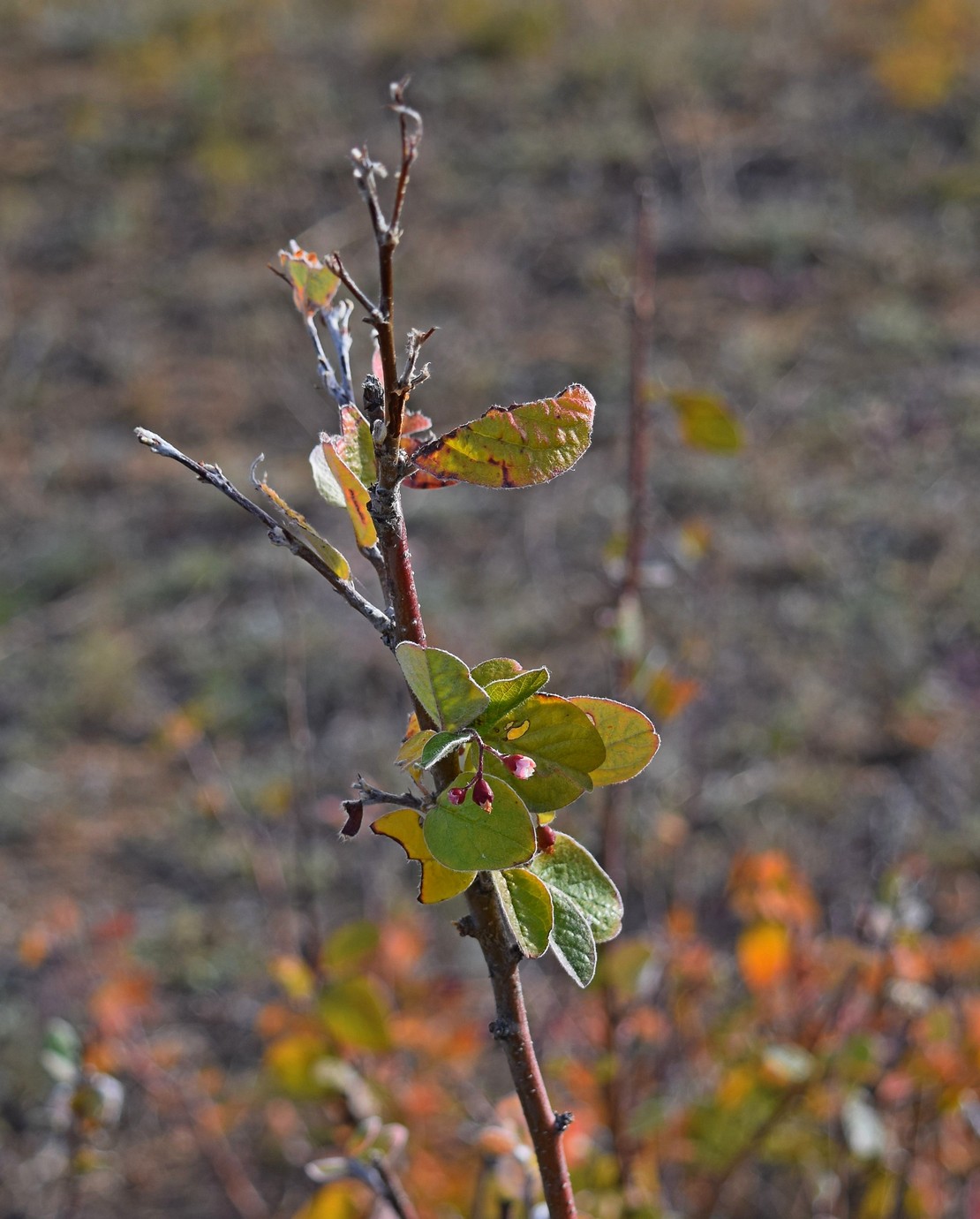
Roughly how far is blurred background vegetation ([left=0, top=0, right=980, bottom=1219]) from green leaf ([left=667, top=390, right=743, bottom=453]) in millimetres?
106

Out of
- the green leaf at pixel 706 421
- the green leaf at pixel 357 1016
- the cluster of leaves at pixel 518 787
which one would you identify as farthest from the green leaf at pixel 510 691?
the green leaf at pixel 357 1016

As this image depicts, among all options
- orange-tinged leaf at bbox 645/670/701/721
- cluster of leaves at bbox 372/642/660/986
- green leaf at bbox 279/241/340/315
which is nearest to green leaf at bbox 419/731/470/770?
cluster of leaves at bbox 372/642/660/986

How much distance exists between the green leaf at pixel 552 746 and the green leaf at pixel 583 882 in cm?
3

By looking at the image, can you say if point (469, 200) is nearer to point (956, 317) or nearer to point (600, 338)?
point (600, 338)

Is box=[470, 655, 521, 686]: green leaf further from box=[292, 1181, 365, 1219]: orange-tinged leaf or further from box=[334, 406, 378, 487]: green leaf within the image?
box=[292, 1181, 365, 1219]: orange-tinged leaf

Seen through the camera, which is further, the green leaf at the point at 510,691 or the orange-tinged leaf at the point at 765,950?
the orange-tinged leaf at the point at 765,950

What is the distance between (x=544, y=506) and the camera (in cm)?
390

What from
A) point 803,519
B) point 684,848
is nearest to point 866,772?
point 684,848

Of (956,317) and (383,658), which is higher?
(956,317)

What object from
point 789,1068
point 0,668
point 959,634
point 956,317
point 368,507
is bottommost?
point 0,668

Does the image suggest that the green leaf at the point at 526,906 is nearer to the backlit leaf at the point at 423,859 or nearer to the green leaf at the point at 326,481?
the backlit leaf at the point at 423,859

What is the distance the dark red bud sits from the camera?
45cm

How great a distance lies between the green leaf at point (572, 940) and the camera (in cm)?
41

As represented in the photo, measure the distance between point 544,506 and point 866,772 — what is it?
161 centimetres
